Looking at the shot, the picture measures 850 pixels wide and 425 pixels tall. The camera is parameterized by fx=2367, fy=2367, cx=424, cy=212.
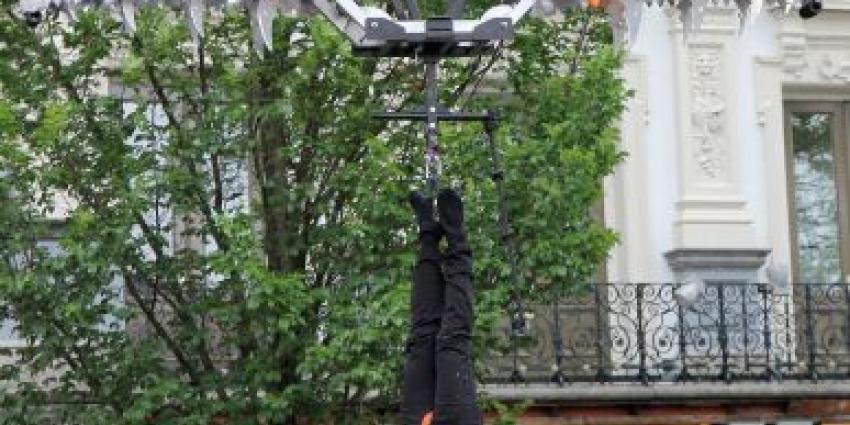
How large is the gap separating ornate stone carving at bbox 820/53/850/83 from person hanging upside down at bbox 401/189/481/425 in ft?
40.4

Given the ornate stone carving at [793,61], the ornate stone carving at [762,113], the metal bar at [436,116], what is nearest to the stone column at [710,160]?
the ornate stone carving at [762,113]

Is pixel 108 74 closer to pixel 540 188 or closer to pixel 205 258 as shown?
pixel 205 258

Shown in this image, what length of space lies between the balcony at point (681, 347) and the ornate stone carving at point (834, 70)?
80.5 inches

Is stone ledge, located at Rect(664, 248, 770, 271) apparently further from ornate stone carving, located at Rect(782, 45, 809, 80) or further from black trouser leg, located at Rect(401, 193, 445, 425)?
black trouser leg, located at Rect(401, 193, 445, 425)

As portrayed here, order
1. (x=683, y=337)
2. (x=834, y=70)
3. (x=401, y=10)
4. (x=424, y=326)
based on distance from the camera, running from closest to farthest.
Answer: (x=424, y=326)
(x=401, y=10)
(x=683, y=337)
(x=834, y=70)

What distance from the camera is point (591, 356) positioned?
67.0 feet

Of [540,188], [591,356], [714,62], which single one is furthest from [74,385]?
[714,62]

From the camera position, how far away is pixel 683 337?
20672 mm

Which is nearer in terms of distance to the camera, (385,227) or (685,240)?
(385,227)

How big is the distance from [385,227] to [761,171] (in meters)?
6.72

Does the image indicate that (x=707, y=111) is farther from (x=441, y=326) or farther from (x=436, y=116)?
(x=441, y=326)

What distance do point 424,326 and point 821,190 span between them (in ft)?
41.5

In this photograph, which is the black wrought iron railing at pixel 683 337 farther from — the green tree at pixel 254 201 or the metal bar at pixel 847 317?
the green tree at pixel 254 201

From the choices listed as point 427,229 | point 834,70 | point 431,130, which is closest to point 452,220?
point 427,229
